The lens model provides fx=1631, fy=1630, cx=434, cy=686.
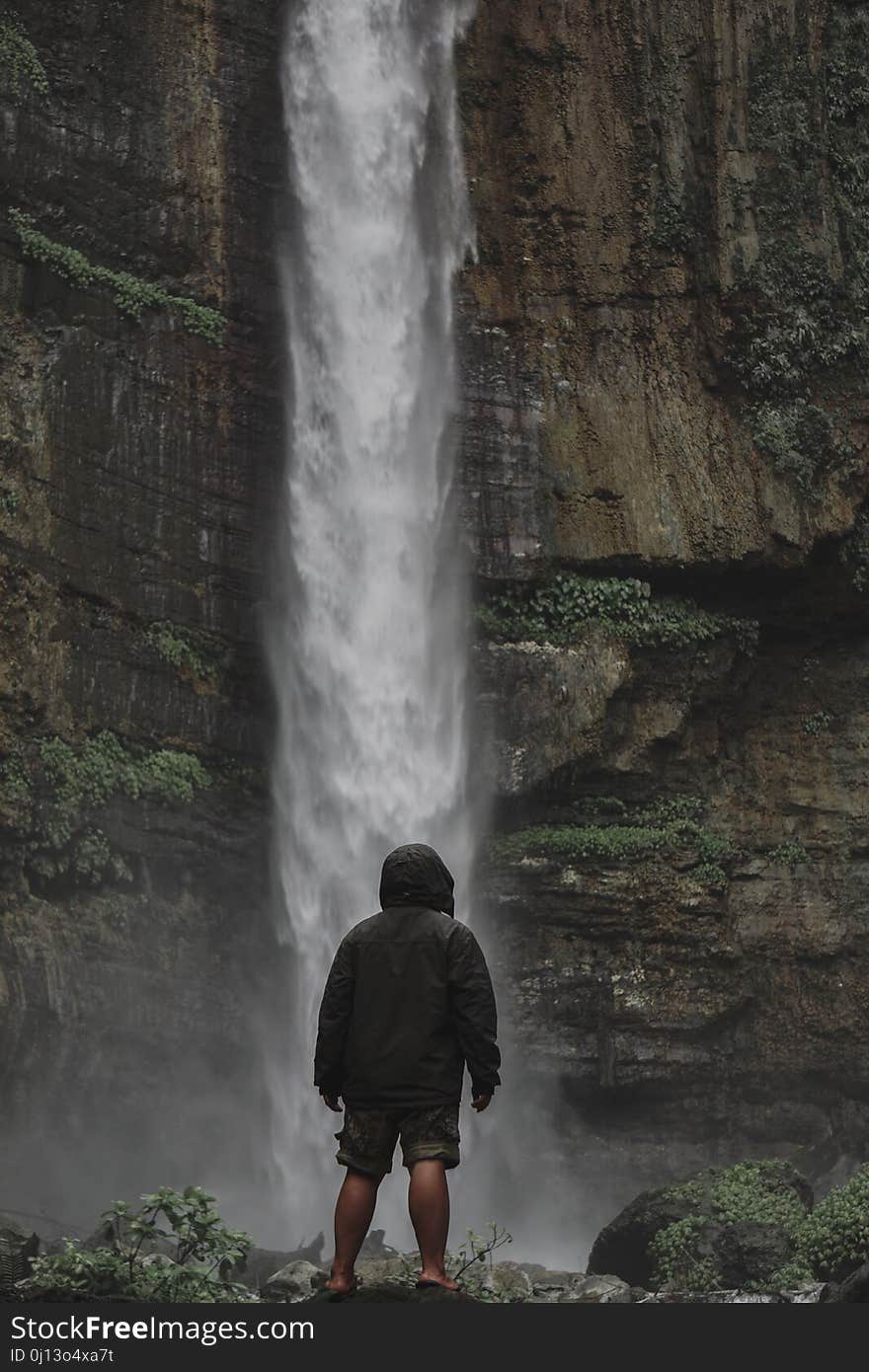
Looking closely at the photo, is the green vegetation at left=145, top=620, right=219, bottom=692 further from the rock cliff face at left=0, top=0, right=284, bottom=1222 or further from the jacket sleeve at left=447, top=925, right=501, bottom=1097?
the jacket sleeve at left=447, top=925, right=501, bottom=1097

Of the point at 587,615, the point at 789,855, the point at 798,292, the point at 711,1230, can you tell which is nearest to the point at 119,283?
the point at 587,615

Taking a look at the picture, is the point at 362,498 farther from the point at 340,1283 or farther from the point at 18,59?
the point at 340,1283

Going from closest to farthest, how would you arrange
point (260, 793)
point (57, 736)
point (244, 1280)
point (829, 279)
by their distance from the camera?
point (244, 1280)
point (57, 736)
point (260, 793)
point (829, 279)

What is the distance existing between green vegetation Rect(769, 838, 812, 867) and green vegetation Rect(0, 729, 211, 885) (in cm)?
620

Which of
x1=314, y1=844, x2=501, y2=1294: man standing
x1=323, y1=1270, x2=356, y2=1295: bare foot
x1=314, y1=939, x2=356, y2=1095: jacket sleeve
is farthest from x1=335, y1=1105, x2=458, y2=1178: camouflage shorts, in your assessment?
x1=323, y1=1270, x2=356, y2=1295: bare foot

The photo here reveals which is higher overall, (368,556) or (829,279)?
(829,279)

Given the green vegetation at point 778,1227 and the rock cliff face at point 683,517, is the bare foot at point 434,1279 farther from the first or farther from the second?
the rock cliff face at point 683,517

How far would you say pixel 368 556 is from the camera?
17344mm

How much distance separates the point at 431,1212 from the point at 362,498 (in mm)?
12001

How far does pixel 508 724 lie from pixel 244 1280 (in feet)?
23.5

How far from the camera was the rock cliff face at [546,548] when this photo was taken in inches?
624

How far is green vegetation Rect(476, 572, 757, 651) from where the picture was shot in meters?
17.4

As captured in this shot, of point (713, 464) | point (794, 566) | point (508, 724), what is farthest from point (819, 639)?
point (508, 724)

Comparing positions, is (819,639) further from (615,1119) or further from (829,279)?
(615,1119)
